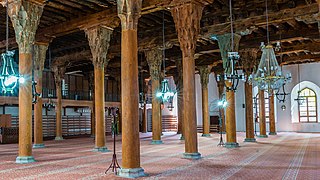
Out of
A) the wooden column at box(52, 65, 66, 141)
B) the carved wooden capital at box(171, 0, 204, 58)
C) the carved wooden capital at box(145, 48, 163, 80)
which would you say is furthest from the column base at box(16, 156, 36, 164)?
the wooden column at box(52, 65, 66, 141)

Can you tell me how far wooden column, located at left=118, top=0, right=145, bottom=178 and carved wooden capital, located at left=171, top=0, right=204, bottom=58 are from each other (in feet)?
8.24

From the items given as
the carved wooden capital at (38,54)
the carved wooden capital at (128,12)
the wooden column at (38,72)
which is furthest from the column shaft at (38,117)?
the carved wooden capital at (128,12)

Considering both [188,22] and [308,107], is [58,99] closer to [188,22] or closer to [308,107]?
[188,22]

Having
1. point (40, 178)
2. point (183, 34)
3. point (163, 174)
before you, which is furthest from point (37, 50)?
point (163, 174)

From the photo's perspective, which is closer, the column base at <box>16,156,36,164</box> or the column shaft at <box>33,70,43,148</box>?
the column base at <box>16,156,36,164</box>

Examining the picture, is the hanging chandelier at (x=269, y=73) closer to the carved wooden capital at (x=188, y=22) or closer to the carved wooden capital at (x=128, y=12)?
the carved wooden capital at (x=188, y=22)

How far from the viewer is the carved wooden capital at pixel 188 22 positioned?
10.1 meters

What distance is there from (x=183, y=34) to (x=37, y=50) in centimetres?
704

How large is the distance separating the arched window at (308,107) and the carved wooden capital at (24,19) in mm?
20658

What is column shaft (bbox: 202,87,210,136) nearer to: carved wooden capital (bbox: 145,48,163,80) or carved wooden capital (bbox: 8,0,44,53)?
carved wooden capital (bbox: 145,48,163,80)

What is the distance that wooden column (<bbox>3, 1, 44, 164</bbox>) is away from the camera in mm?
10211

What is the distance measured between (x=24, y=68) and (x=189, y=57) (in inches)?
193

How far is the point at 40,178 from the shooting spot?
7.51 meters

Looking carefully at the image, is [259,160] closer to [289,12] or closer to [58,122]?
[289,12]
